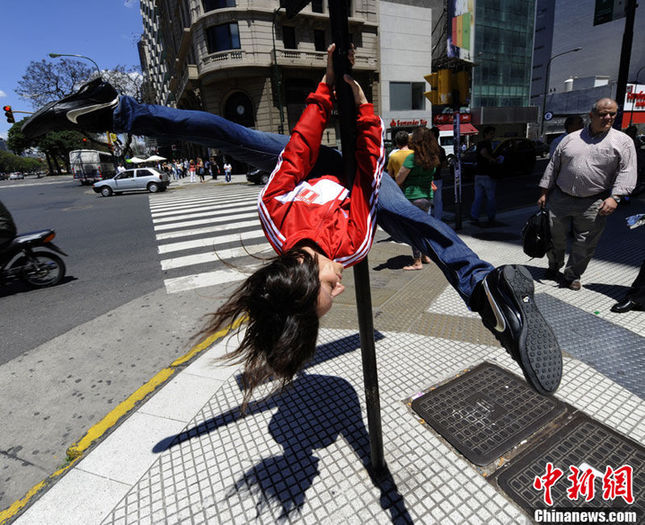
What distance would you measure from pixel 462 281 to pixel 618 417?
5.05ft

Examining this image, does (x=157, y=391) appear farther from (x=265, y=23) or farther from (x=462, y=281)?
(x=265, y=23)

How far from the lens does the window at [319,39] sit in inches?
1176

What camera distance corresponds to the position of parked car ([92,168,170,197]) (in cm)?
2041

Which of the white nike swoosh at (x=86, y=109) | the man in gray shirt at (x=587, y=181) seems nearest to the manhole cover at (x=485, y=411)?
the man in gray shirt at (x=587, y=181)

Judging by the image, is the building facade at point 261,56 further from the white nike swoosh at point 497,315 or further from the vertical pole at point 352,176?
the white nike swoosh at point 497,315

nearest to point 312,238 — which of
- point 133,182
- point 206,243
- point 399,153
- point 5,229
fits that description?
point 399,153

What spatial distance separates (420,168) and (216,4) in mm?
30274

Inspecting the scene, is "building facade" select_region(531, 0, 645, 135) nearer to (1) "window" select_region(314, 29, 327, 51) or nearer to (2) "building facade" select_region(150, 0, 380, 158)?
(2) "building facade" select_region(150, 0, 380, 158)

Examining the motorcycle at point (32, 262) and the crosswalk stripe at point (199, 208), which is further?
the crosswalk stripe at point (199, 208)

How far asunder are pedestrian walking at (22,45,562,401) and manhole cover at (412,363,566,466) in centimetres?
87

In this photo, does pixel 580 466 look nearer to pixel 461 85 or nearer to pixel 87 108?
pixel 87 108

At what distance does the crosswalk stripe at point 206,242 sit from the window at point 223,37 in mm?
24846

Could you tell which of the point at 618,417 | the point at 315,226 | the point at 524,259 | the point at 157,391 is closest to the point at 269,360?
the point at 315,226

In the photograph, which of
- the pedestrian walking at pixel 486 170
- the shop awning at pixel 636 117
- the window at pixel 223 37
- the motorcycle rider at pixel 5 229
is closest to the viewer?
the motorcycle rider at pixel 5 229
